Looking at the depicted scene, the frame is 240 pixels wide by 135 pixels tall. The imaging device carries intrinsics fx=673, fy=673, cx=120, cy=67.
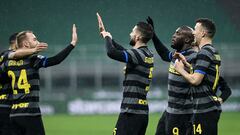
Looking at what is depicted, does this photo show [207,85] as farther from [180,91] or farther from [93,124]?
[93,124]

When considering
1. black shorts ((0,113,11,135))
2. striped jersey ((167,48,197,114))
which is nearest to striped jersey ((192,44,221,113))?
striped jersey ((167,48,197,114))

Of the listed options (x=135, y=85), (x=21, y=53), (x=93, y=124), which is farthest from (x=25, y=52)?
(x=93, y=124)

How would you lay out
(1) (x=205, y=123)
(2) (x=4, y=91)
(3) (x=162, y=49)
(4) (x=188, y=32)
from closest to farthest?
(1) (x=205, y=123), (4) (x=188, y=32), (2) (x=4, y=91), (3) (x=162, y=49)

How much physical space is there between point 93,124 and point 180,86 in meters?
11.7

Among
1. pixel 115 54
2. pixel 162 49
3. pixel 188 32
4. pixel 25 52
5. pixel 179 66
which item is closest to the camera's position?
pixel 179 66

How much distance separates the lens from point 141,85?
9.74m

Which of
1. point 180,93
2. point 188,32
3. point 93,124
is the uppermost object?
point 188,32

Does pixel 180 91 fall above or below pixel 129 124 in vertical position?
above

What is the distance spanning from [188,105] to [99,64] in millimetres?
14910

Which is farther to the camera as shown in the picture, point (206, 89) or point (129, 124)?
point (129, 124)

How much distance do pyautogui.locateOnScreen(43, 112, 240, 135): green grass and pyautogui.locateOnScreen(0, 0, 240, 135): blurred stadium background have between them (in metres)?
0.51

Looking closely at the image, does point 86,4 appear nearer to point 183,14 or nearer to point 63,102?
point 183,14

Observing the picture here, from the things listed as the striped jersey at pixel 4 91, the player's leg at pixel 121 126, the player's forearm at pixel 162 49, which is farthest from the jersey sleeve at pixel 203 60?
the striped jersey at pixel 4 91

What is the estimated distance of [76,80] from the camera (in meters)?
24.5
